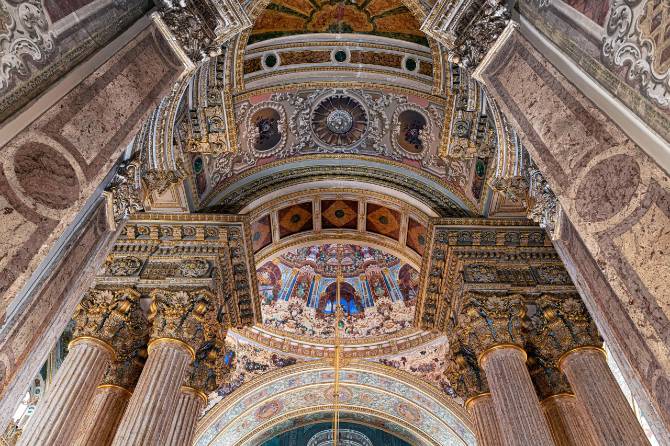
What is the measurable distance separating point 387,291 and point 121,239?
33.7ft

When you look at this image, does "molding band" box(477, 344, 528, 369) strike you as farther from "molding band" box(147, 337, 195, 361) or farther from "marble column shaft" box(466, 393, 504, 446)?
"molding band" box(147, 337, 195, 361)

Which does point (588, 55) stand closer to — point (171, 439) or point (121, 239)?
point (171, 439)

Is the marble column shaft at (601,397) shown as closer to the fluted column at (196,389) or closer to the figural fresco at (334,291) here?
the fluted column at (196,389)

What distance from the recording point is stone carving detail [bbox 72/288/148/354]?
699 cm

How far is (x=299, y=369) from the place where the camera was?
51.4ft

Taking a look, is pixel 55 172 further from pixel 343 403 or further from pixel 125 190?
pixel 343 403

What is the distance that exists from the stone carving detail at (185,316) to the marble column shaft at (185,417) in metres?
0.87

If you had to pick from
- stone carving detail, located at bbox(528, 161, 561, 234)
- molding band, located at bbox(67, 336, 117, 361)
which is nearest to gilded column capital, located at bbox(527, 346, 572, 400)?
stone carving detail, located at bbox(528, 161, 561, 234)

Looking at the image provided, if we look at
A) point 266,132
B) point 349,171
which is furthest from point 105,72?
point 349,171

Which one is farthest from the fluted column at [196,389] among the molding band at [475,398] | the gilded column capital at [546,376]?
the gilded column capital at [546,376]

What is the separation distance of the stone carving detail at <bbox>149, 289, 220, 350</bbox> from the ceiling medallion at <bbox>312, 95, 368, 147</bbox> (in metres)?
4.83

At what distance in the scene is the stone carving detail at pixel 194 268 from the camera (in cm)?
830

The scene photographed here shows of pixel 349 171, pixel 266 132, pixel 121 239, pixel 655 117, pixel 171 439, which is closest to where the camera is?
pixel 655 117

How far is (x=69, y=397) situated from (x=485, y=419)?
6061 millimetres
